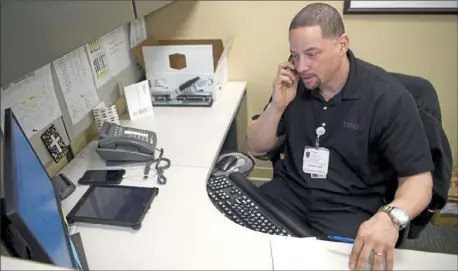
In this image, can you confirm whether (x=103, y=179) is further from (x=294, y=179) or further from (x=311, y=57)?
(x=311, y=57)

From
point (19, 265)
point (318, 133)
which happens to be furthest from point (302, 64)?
point (19, 265)

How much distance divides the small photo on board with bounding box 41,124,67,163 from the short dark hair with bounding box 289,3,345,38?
0.96 meters

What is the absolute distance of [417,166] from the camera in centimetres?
119

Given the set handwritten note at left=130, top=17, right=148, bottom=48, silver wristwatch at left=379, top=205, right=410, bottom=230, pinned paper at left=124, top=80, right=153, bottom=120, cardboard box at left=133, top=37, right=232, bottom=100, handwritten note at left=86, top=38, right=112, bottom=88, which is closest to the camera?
silver wristwatch at left=379, top=205, right=410, bottom=230

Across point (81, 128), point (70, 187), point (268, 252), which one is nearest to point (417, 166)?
point (268, 252)

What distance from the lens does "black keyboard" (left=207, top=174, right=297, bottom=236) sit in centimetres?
121

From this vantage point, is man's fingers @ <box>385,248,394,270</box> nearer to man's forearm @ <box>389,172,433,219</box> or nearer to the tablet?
man's forearm @ <box>389,172,433,219</box>

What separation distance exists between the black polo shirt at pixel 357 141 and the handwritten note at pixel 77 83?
85 cm

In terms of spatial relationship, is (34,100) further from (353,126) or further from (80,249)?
(353,126)

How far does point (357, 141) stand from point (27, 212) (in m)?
1.06

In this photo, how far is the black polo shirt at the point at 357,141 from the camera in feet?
3.98

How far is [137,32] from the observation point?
2078mm

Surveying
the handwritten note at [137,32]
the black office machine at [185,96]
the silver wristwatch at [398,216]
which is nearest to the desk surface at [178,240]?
the silver wristwatch at [398,216]

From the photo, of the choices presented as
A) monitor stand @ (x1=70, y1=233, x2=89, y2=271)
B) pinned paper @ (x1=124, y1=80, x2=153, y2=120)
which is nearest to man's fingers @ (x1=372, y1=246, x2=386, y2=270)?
monitor stand @ (x1=70, y1=233, x2=89, y2=271)
